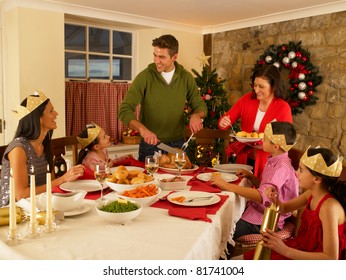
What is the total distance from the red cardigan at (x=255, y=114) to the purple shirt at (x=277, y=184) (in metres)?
0.38

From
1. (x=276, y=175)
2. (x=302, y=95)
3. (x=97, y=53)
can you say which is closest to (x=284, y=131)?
(x=276, y=175)

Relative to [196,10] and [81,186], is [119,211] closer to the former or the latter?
[81,186]

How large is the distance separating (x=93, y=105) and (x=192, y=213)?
11.6 ft

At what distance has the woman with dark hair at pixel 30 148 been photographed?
182 centimetres

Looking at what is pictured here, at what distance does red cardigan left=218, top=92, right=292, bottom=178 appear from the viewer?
2479 millimetres

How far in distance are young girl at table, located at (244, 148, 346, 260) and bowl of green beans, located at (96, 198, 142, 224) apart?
1.74ft

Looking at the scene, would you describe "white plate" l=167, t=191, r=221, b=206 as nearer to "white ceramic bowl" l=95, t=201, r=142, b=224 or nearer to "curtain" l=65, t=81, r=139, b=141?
"white ceramic bowl" l=95, t=201, r=142, b=224

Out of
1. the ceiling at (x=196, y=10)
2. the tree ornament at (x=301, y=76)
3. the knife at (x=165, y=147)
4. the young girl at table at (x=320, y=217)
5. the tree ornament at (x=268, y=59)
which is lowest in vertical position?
the young girl at table at (x=320, y=217)

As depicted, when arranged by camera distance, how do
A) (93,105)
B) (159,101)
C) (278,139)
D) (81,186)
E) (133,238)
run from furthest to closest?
(93,105) → (159,101) → (278,139) → (81,186) → (133,238)

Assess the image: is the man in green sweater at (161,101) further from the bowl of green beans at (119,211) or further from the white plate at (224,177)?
the bowl of green beans at (119,211)

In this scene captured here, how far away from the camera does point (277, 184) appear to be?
1942mm

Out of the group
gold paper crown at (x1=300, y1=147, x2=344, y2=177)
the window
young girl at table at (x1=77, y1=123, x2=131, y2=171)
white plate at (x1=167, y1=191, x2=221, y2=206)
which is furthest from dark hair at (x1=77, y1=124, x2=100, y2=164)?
the window

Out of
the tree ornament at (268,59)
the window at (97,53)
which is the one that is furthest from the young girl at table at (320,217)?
the window at (97,53)

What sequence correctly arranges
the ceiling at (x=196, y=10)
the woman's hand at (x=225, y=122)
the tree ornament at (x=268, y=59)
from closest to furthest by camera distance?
the woman's hand at (x=225, y=122)
the ceiling at (x=196, y=10)
the tree ornament at (x=268, y=59)
